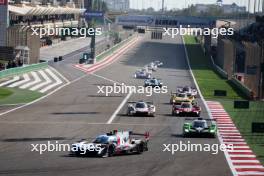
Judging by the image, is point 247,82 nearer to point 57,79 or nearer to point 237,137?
point 57,79

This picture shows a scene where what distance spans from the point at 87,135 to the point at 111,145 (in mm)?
7682

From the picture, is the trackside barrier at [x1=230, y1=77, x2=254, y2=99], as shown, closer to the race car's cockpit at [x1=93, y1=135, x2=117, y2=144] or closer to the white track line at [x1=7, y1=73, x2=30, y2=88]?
the white track line at [x1=7, y1=73, x2=30, y2=88]

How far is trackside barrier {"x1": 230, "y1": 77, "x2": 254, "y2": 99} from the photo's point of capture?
72725 millimetres

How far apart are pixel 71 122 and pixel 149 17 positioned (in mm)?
126805

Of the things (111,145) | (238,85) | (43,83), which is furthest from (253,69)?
(111,145)

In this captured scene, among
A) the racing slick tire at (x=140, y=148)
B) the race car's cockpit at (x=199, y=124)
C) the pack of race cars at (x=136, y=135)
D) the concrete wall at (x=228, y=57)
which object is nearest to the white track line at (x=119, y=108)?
the pack of race cars at (x=136, y=135)

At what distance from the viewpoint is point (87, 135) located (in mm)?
41562

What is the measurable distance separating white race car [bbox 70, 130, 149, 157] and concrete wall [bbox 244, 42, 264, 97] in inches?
1469

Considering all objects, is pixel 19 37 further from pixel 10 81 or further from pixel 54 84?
pixel 10 81

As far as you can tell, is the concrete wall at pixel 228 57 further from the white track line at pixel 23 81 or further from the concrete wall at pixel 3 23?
the concrete wall at pixel 3 23

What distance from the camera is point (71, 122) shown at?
4819cm

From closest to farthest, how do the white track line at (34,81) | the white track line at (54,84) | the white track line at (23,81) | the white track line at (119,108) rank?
the white track line at (119,108), the white track line at (54,84), the white track line at (23,81), the white track line at (34,81)

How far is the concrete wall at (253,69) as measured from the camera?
2968 inches

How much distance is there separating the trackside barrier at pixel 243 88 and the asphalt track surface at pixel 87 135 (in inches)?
276
